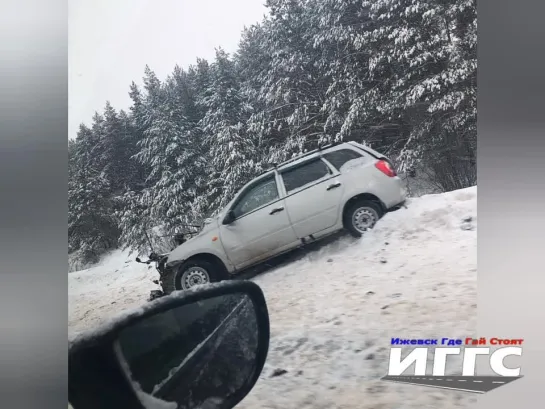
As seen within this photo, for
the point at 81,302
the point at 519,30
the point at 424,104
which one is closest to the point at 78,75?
the point at 81,302

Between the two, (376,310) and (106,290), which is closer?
(376,310)

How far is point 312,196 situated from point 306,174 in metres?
0.13

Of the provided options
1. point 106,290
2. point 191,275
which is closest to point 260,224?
point 191,275

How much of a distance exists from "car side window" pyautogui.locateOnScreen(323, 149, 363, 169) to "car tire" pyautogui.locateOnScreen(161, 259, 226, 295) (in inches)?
33.5

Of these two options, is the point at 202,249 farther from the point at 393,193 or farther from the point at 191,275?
the point at 393,193

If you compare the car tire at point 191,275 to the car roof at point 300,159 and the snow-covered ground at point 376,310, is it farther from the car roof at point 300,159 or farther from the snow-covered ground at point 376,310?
the car roof at point 300,159

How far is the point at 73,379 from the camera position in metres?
2.18

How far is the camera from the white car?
214 cm

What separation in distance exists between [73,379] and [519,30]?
3.10m

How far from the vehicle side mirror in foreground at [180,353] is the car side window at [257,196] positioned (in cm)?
Result: 40

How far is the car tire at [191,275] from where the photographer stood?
2141 millimetres

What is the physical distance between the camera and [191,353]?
215 cm

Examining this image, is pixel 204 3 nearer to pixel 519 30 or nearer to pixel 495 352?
pixel 519 30

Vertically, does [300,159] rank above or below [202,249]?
above
